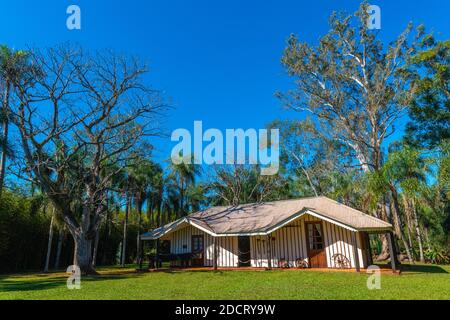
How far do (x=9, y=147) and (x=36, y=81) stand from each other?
4.20m

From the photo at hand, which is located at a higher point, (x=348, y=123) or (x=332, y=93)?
(x=332, y=93)

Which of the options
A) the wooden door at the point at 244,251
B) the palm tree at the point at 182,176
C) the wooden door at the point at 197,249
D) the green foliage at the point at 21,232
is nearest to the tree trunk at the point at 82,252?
the wooden door at the point at 197,249

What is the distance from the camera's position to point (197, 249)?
21422 mm

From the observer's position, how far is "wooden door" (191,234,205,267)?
21.0 metres

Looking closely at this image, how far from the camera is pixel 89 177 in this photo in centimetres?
1928

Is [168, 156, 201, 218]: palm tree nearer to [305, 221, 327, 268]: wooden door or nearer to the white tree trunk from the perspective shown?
the white tree trunk

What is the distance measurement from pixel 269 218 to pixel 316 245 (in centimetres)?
338

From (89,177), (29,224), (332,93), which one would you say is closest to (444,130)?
(332,93)

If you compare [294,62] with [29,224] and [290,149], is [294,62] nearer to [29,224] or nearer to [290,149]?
[290,149]

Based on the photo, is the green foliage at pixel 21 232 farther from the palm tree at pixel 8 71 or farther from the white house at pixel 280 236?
the white house at pixel 280 236

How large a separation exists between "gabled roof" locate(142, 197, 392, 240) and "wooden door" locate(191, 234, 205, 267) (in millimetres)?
1276

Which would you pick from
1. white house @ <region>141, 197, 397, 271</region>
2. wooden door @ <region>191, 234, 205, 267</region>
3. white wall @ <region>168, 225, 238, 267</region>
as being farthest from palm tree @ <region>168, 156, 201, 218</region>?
wooden door @ <region>191, 234, 205, 267</region>

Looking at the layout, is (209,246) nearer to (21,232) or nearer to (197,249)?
(197,249)
